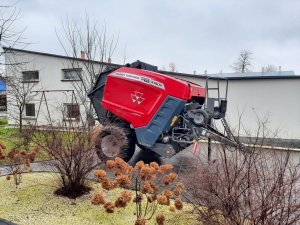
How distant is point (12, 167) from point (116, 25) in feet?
30.2

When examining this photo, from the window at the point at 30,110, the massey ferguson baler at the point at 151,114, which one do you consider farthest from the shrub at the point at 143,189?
the window at the point at 30,110

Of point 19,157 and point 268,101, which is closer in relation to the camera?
point 19,157

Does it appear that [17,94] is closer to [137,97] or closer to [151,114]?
[137,97]

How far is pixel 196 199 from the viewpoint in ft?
12.9

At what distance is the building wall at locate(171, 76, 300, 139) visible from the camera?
15188mm

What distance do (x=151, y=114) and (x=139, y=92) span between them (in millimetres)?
700

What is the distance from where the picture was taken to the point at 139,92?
7898 mm

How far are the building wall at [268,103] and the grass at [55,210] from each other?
1088cm

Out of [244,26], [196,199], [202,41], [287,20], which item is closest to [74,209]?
[196,199]

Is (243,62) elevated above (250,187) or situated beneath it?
elevated above

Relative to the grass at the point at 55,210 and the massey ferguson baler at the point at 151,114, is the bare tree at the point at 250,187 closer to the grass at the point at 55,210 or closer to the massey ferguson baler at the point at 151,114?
the grass at the point at 55,210

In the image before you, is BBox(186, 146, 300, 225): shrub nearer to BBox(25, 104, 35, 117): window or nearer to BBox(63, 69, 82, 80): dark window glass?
BBox(63, 69, 82, 80): dark window glass

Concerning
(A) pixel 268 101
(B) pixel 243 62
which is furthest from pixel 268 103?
(B) pixel 243 62

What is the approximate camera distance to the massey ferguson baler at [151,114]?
7.57m
